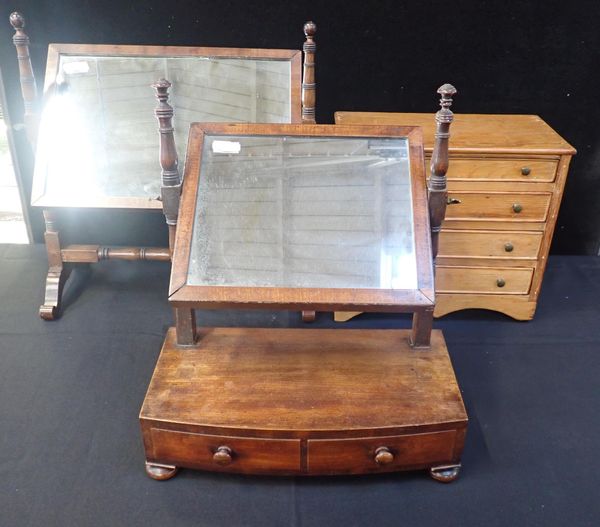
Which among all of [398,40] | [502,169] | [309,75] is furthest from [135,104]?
[502,169]

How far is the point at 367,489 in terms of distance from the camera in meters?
2.28

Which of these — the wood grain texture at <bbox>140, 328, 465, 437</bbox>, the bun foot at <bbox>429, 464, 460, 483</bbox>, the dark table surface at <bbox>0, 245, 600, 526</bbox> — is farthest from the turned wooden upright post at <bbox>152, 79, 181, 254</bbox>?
the bun foot at <bbox>429, 464, 460, 483</bbox>

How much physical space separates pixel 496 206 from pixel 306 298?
4.21 feet

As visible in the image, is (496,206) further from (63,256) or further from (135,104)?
(63,256)

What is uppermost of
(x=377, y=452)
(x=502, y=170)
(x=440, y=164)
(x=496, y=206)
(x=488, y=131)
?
(x=440, y=164)

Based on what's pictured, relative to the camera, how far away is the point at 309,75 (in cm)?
293

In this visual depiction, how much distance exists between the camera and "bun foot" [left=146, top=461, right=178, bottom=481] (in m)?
2.28

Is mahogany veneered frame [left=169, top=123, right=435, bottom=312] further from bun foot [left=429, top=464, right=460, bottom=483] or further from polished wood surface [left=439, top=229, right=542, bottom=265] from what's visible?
polished wood surface [left=439, top=229, right=542, bottom=265]

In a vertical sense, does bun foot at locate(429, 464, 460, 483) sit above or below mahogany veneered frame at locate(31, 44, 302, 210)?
below

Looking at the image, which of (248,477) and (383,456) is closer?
(383,456)

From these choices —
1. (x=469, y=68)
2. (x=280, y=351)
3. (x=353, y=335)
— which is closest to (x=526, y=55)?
(x=469, y=68)

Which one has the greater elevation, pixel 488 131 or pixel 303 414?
pixel 488 131

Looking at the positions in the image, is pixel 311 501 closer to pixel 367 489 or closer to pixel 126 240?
pixel 367 489

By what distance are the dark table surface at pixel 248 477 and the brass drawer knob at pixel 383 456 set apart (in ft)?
0.60
